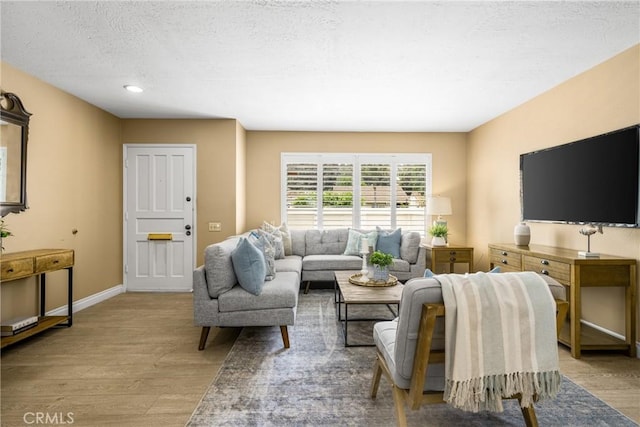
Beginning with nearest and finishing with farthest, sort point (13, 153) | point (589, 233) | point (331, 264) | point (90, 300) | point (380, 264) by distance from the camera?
1. point (589, 233)
2. point (13, 153)
3. point (380, 264)
4. point (90, 300)
5. point (331, 264)

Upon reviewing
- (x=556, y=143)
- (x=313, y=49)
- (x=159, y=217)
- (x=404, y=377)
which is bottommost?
(x=404, y=377)

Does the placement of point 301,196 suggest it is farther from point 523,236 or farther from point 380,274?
point 523,236

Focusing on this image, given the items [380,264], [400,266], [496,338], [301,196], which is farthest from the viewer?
[301,196]

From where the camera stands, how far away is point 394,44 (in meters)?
2.50

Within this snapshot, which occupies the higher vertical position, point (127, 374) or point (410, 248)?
point (410, 248)

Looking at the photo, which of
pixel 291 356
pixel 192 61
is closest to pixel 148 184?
pixel 192 61

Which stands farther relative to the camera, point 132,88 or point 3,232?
point 132,88

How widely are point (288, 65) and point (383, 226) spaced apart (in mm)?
3303

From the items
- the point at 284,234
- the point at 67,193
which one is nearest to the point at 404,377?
the point at 284,234

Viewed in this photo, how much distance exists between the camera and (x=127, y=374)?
2326 mm

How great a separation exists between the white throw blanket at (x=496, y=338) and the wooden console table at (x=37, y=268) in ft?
10.4

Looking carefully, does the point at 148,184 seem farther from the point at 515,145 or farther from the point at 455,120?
the point at 515,145

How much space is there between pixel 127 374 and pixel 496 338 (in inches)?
96.0

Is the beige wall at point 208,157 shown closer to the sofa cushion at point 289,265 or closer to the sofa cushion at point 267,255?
the sofa cushion at point 289,265
